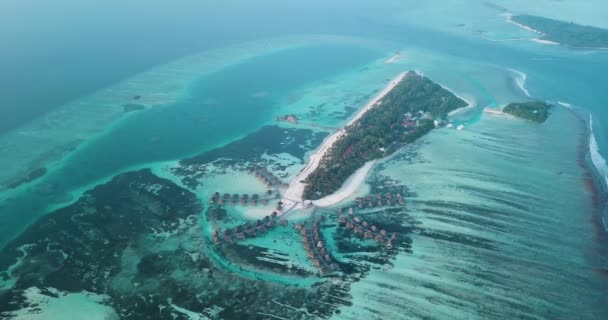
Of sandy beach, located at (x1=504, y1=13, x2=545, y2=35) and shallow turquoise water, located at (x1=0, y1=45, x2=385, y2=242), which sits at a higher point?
sandy beach, located at (x1=504, y1=13, x2=545, y2=35)

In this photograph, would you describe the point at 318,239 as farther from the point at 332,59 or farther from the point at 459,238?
the point at 332,59

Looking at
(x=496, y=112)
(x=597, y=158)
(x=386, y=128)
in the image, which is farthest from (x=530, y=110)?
(x=386, y=128)

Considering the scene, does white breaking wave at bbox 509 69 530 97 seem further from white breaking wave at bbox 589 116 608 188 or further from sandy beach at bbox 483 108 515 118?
white breaking wave at bbox 589 116 608 188

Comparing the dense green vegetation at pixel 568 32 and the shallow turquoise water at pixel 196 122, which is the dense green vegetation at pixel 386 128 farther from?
the dense green vegetation at pixel 568 32

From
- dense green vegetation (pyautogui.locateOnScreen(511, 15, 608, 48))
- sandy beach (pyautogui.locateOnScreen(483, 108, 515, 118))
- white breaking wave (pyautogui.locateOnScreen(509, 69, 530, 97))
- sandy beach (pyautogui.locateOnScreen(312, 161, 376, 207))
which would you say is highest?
dense green vegetation (pyautogui.locateOnScreen(511, 15, 608, 48))

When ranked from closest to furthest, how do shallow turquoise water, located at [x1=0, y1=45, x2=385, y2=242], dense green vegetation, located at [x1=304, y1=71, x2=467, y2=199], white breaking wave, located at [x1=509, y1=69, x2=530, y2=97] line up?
1. dense green vegetation, located at [x1=304, y1=71, x2=467, y2=199]
2. shallow turquoise water, located at [x1=0, y1=45, x2=385, y2=242]
3. white breaking wave, located at [x1=509, y1=69, x2=530, y2=97]

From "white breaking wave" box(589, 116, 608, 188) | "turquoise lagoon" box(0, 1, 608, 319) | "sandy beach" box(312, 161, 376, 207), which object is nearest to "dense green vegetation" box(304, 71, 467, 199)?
"sandy beach" box(312, 161, 376, 207)

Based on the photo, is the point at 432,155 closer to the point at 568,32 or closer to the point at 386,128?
the point at 386,128
